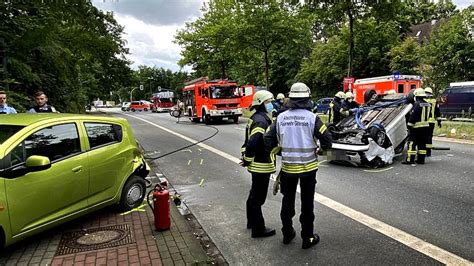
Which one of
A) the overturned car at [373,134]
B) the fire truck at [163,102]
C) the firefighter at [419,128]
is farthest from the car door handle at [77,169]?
the fire truck at [163,102]

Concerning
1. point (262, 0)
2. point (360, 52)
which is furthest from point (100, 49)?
point (360, 52)

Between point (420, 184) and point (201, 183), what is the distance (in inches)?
166

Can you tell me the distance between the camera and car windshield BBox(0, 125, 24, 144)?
4551 mm

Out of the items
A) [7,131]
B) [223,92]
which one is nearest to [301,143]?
[7,131]

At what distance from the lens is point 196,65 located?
1628 inches

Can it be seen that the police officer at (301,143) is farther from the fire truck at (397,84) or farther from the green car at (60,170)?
the fire truck at (397,84)

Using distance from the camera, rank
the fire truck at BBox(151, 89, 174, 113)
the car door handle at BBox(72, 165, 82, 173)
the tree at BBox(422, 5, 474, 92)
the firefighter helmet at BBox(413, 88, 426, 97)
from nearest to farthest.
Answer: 1. the car door handle at BBox(72, 165, 82, 173)
2. the firefighter helmet at BBox(413, 88, 426, 97)
3. the tree at BBox(422, 5, 474, 92)
4. the fire truck at BBox(151, 89, 174, 113)

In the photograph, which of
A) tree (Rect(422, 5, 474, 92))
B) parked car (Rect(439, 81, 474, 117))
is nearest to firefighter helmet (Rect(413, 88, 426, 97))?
parked car (Rect(439, 81, 474, 117))

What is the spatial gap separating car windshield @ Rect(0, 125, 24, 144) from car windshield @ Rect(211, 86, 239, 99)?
20332 millimetres

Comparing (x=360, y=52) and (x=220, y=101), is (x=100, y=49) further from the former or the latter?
(x=360, y=52)

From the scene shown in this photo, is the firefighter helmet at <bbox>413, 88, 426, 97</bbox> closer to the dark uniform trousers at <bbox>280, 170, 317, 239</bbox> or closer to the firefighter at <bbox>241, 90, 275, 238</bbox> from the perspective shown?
the firefighter at <bbox>241, 90, 275, 238</bbox>

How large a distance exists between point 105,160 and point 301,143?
277 cm

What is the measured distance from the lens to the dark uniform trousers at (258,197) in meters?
4.96

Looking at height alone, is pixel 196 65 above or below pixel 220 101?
above
